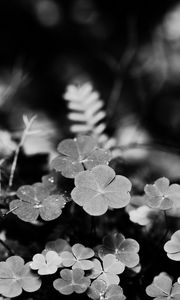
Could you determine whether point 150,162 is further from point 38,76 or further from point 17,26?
point 17,26

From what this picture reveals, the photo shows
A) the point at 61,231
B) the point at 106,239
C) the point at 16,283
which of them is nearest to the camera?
the point at 16,283

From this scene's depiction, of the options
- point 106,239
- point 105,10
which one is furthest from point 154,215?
point 105,10

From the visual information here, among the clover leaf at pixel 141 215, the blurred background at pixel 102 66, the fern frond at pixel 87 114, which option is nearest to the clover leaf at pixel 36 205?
the clover leaf at pixel 141 215

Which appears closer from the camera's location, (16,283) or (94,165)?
(16,283)

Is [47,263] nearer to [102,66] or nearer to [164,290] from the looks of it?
[164,290]

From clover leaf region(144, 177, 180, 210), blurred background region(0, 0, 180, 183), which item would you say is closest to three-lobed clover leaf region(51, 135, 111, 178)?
clover leaf region(144, 177, 180, 210)

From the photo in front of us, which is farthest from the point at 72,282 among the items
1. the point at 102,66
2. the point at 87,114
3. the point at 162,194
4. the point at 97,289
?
the point at 102,66

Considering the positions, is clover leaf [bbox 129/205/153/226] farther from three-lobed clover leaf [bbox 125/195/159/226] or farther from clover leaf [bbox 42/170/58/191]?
clover leaf [bbox 42/170/58/191]
